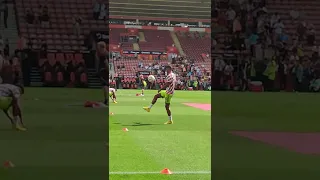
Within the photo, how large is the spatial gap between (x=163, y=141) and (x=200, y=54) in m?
30.9

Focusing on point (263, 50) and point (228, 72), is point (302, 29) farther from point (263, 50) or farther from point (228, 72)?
point (228, 72)

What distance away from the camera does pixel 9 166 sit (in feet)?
16.3

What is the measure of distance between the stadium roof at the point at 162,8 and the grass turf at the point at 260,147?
589 inches

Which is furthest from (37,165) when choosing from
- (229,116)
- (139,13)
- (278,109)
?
(139,13)

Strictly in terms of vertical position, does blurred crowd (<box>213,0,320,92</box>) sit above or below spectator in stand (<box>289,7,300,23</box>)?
below

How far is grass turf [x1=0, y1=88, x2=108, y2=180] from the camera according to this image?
474 centimetres

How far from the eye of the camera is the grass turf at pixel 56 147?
4.74 metres

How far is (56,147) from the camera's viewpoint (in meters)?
6.41

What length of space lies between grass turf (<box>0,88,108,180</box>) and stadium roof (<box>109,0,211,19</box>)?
1950 centimetres

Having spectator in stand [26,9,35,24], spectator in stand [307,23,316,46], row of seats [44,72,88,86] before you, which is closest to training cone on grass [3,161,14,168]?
spectator in stand [26,9,35,24]

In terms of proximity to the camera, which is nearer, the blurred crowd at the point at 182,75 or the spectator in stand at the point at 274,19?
the spectator in stand at the point at 274,19

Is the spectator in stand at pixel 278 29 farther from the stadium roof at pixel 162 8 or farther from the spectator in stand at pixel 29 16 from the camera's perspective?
the stadium roof at pixel 162 8

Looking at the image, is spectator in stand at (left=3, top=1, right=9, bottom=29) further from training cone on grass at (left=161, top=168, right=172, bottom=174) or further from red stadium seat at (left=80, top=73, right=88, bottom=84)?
training cone on grass at (left=161, top=168, right=172, bottom=174)

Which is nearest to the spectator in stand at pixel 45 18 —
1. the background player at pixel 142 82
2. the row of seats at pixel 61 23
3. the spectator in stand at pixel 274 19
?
the row of seats at pixel 61 23
